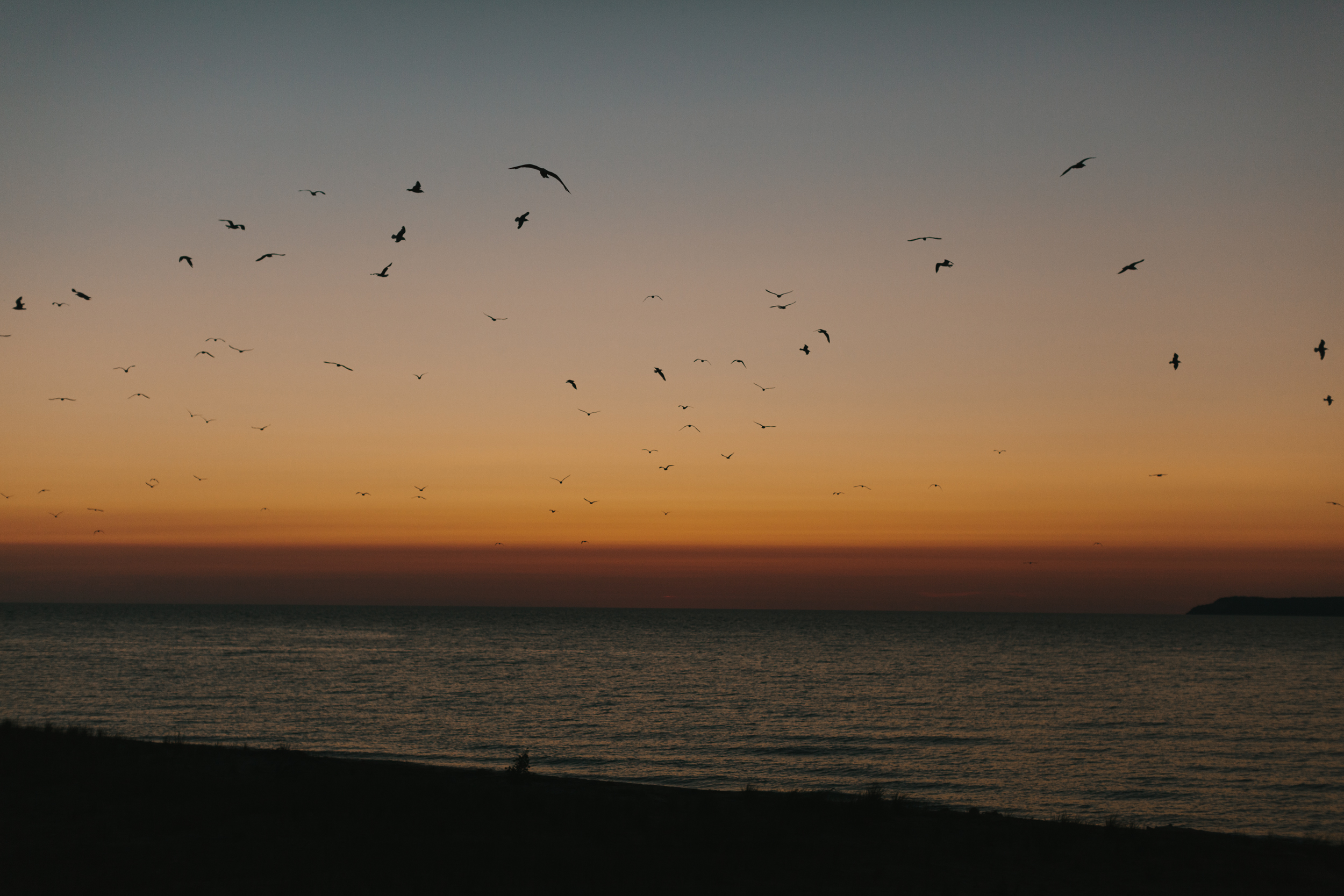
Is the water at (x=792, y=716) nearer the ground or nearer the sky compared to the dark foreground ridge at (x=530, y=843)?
nearer the ground

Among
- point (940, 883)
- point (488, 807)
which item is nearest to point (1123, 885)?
point (940, 883)

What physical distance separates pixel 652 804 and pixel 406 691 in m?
46.0

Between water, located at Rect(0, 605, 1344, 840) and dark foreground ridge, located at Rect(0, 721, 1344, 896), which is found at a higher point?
dark foreground ridge, located at Rect(0, 721, 1344, 896)

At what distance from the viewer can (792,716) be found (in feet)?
176

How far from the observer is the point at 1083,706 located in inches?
2467

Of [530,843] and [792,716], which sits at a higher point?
[530,843]

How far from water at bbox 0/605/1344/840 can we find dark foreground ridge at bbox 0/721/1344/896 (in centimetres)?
1034

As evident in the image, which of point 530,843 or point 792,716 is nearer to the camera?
point 530,843

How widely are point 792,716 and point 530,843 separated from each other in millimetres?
37459

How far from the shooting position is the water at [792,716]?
35031mm

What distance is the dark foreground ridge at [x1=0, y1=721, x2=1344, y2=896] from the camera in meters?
15.9

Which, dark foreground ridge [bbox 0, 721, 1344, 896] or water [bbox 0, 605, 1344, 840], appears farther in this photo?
water [bbox 0, 605, 1344, 840]

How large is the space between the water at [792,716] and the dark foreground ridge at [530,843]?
1034 cm

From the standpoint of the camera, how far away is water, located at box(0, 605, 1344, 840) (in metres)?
35.0
